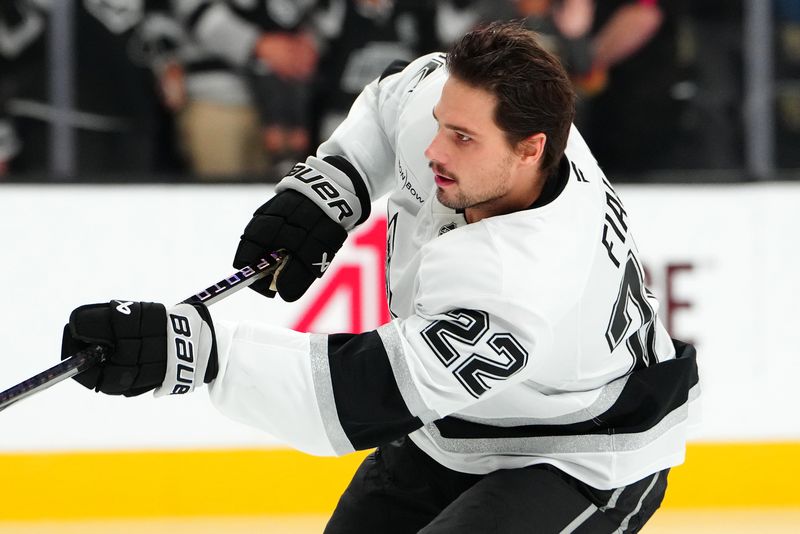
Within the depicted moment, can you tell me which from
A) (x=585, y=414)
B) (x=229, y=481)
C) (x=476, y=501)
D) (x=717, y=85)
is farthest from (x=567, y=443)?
(x=717, y=85)

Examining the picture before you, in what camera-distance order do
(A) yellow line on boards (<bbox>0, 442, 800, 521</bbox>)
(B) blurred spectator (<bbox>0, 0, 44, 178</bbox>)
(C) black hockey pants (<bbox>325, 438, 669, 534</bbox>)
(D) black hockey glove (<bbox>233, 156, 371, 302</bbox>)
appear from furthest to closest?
(B) blurred spectator (<bbox>0, 0, 44, 178</bbox>) → (A) yellow line on boards (<bbox>0, 442, 800, 521</bbox>) → (D) black hockey glove (<bbox>233, 156, 371, 302</bbox>) → (C) black hockey pants (<bbox>325, 438, 669, 534</bbox>)

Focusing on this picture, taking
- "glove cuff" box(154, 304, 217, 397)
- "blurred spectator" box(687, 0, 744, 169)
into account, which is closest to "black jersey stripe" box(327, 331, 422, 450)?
"glove cuff" box(154, 304, 217, 397)

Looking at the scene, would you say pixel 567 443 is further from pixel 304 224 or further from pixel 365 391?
pixel 304 224

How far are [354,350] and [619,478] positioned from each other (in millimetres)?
531

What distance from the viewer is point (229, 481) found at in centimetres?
335

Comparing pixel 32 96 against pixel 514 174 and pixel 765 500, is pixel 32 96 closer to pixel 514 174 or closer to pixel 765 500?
pixel 514 174

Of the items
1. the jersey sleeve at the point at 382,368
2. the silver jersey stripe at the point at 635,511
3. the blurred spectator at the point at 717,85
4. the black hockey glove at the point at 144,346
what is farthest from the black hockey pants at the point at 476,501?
the blurred spectator at the point at 717,85

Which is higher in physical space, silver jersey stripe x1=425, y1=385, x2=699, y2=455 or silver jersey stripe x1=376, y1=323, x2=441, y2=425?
silver jersey stripe x1=376, y1=323, x2=441, y2=425

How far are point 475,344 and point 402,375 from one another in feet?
0.36

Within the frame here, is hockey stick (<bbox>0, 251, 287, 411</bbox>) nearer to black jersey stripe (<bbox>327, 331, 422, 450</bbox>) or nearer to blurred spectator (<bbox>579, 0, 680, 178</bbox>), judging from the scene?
black jersey stripe (<bbox>327, 331, 422, 450</bbox>)

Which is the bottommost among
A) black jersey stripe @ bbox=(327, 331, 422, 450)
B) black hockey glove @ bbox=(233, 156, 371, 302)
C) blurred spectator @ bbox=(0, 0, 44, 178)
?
black jersey stripe @ bbox=(327, 331, 422, 450)

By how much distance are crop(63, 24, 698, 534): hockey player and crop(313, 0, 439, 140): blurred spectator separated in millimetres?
1421

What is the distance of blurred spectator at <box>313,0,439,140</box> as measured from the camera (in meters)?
3.59

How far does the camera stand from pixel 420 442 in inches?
83.4
